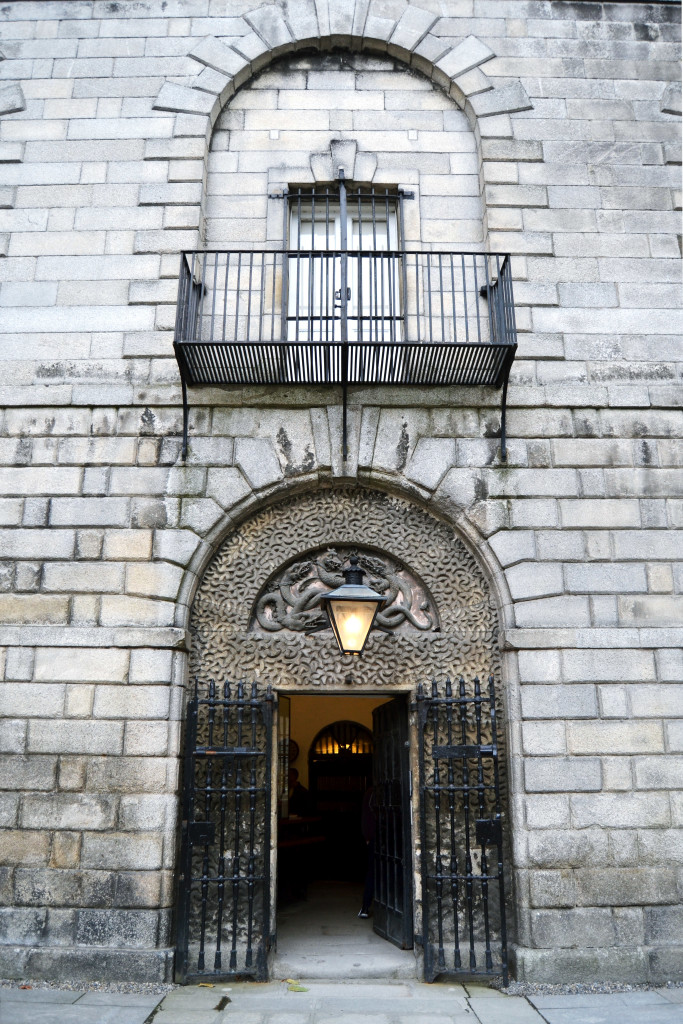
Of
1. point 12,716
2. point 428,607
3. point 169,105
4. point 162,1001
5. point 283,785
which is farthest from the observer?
point 283,785

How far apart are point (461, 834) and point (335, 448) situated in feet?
11.3

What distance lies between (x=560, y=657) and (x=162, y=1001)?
12.8 ft

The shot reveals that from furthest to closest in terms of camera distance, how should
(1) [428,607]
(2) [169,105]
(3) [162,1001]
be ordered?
1. (2) [169,105]
2. (1) [428,607]
3. (3) [162,1001]

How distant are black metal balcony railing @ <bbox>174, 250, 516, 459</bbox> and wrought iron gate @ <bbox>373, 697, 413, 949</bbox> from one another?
273 centimetres

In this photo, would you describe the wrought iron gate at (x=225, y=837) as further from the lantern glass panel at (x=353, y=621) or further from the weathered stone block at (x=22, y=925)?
the weathered stone block at (x=22, y=925)

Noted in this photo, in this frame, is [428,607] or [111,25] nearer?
[428,607]

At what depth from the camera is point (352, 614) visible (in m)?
6.00

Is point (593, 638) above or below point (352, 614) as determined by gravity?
below

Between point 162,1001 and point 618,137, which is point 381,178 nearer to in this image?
point 618,137

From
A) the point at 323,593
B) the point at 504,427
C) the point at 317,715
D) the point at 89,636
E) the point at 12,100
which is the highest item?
the point at 12,100

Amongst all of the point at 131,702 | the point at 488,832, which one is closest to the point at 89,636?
the point at 131,702

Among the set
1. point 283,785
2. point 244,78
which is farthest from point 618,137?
point 283,785

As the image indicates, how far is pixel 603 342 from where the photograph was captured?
701cm

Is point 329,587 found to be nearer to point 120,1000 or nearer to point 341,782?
point 120,1000
